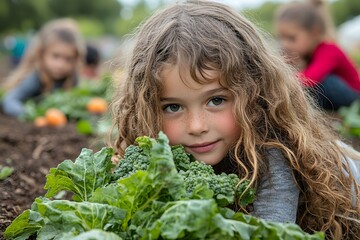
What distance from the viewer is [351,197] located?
9.96 feet

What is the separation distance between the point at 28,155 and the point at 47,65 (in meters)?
3.90

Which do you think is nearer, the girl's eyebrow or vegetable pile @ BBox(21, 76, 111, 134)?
the girl's eyebrow

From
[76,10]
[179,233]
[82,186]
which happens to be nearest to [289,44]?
[82,186]

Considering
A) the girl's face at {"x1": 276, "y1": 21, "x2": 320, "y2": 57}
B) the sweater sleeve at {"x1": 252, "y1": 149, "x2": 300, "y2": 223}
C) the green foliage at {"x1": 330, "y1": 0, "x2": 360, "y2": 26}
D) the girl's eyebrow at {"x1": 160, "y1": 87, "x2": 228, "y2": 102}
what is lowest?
the sweater sleeve at {"x1": 252, "y1": 149, "x2": 300, "y2": 223}

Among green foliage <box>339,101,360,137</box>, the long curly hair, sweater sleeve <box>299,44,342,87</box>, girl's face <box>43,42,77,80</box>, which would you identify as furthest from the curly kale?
the long curly hair

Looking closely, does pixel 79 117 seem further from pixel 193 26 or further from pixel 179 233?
pixel 179 233

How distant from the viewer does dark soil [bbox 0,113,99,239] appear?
3.48 meters

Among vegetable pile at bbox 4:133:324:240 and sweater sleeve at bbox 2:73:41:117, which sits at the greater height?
sweater sleeve at bbox 2:73:41:117

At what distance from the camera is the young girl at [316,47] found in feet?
22.9

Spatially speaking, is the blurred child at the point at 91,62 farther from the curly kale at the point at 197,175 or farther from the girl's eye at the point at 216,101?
the curly kale at the point at 197,175

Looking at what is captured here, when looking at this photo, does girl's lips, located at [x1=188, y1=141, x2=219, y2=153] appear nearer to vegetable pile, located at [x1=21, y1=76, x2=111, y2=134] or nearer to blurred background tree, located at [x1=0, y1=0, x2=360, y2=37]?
vegetable pile, located at [x1=21, y1=76, x2=111, y2=134]

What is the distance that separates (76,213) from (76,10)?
189ft

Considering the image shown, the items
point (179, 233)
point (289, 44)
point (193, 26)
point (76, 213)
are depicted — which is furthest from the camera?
point (289, 44)

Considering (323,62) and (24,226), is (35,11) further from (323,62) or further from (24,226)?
(24,226)
